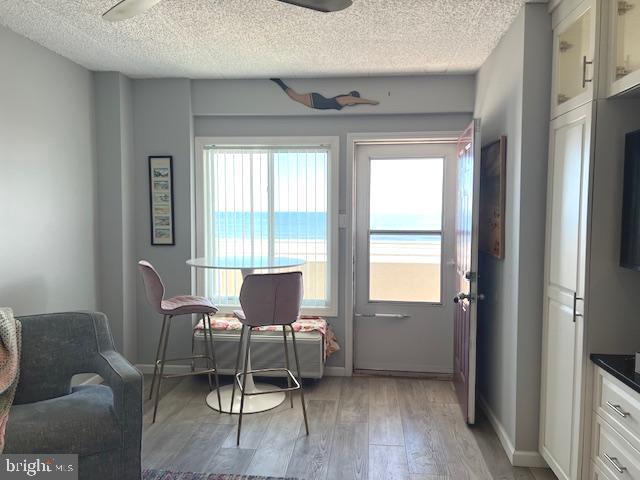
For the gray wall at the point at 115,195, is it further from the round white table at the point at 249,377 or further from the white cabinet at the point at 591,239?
the white cabinet at the point at 591,239

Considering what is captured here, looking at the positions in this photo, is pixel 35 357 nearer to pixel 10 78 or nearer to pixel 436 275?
pixel 10 78

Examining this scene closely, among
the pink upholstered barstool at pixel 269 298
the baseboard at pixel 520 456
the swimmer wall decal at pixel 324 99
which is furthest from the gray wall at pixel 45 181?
the baseboard at pixel 520 456

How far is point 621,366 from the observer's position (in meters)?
1.78

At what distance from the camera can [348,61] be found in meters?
3.19

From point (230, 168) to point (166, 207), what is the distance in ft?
2.04

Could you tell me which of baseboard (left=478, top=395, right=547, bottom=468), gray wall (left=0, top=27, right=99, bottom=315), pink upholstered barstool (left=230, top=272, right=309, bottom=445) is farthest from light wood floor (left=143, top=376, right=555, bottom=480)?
gray wall (left=0, top=27, right=99, bottom=315)

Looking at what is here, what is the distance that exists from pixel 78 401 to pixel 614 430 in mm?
2355

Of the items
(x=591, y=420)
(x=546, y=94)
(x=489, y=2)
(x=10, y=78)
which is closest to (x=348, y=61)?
(x=489, y=2)

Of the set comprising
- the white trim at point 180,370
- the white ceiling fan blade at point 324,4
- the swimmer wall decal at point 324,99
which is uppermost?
the swimmer wall decal at point 324,99

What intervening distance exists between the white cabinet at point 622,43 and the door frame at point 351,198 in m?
1.72

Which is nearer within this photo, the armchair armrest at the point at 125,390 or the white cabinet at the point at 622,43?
the white cabinet at the point at 622,43

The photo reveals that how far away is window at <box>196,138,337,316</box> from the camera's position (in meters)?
3.73

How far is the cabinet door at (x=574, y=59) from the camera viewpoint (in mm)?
1935

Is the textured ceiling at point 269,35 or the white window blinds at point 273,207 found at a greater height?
the textured ceiling at point 269,35
